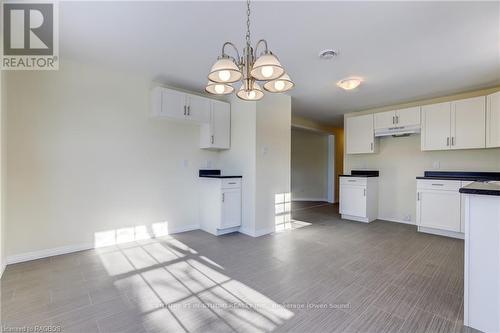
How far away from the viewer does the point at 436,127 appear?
13.0ft

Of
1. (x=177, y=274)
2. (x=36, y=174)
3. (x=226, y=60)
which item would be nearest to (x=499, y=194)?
(x=226, y=60)

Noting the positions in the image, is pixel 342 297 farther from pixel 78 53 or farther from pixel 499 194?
pixel 78 53

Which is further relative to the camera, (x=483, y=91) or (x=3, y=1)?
(x=483, y=91)

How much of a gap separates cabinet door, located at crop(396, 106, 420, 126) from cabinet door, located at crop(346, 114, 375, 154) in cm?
50

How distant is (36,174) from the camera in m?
2.69

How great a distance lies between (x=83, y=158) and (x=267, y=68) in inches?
106

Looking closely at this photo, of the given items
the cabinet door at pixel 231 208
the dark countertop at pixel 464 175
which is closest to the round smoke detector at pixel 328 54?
the cabinet door at pixel 231 208

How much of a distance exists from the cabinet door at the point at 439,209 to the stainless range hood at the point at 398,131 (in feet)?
3.75

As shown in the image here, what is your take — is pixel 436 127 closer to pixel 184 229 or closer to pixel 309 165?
pixel 309 165

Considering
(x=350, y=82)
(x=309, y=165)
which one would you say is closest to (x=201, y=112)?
(x=350, y=82)

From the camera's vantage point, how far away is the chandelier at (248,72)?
5.27ft

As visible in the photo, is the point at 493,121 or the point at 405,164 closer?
the point at 493,121

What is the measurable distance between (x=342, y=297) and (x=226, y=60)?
6.87 feet

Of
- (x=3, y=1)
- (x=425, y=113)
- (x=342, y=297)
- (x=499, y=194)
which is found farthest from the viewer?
(x=425, y=113)
